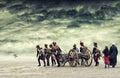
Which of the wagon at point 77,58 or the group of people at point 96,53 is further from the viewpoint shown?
the wagon at point 77,58

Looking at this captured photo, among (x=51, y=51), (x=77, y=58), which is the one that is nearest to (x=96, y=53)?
(x=77, y=58)

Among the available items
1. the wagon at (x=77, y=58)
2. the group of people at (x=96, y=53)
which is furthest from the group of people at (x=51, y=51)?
the wagon at (x=77, y=58)

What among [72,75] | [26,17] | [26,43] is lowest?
[72,75]

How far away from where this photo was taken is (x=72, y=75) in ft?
71.9

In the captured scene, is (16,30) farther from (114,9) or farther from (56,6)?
(114,9)

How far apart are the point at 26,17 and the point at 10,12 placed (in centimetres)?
318

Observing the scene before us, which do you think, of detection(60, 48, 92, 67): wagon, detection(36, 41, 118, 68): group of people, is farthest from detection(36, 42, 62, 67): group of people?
detection(60, 48, 92, 67): wagon

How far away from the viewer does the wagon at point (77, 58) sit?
85.3 feet

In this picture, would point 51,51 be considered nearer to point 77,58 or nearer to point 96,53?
point 77,58

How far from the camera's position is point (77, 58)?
26.2 metres

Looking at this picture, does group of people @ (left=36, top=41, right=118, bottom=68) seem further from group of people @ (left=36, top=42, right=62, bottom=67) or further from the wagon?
the wagon

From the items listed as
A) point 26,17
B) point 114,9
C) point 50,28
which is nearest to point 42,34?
point 50,28

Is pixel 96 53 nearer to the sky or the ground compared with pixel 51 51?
nearer to the ground

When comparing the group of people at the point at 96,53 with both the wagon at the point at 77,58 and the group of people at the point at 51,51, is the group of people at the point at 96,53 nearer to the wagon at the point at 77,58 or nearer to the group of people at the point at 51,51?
the group of people at the point at 51,51
